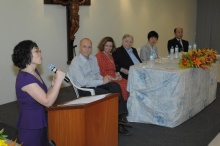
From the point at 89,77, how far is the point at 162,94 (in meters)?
0.94

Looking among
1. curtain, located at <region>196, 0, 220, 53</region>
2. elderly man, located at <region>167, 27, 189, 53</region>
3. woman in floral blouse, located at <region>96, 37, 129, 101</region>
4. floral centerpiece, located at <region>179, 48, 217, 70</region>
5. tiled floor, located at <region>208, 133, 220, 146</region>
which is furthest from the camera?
curtain, located at <region>196, 0, 220, 53</region>

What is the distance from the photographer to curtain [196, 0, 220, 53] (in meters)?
9.87

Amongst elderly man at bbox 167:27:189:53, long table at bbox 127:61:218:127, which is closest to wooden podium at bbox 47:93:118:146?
long table at bbox 127:61:218:127

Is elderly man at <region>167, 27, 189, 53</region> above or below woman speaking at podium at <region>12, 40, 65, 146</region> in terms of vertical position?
above

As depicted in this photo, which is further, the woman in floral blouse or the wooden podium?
the woman in floral blouse

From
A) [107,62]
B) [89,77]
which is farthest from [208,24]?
[89,77]

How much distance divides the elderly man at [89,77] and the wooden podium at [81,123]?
109 cm

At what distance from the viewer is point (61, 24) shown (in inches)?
200

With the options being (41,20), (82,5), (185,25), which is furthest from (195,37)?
(41,20)

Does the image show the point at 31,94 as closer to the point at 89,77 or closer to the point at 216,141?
the point at 89,77

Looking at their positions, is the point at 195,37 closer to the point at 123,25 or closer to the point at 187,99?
the point at 123,25

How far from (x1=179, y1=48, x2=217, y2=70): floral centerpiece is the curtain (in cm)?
646

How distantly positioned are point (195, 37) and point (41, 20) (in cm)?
714

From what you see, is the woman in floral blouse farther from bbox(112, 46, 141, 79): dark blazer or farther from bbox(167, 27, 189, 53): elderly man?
bbox(167, 27, 189, 53): elderly man
